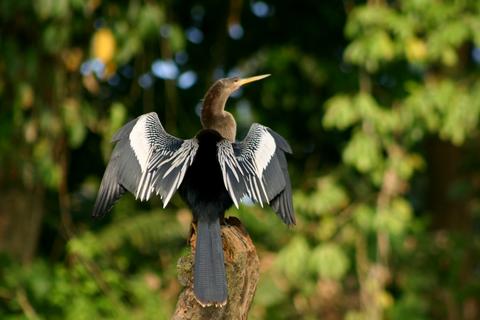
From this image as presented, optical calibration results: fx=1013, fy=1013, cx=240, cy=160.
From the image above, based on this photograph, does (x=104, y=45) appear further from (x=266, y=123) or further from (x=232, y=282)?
(x=232, y=282)

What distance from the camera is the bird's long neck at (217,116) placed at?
5.12 m

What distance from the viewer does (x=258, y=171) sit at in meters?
4.08

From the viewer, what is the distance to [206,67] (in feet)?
28.3

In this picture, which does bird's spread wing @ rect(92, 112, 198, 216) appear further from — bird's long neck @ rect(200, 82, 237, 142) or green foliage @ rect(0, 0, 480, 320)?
green foliage @ rect(0, 0, 480, 320)

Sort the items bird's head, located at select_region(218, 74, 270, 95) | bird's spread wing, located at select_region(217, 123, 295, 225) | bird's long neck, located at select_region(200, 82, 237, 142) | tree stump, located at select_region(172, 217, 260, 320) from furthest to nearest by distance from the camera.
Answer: bird's head, located at select_region(218, 74, 270, 95) < bird's long neck, located at select_region(200, 82, 237, 142) < bird's spread wing, located at select_region(217, 123, 295, 225) < tree stump, located at select_region(172, 217, 260, 320)

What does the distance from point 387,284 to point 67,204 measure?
9.18 ft

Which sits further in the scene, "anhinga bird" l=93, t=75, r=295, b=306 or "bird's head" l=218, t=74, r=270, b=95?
"bird's head" l=218, t=74, r=270, b=95

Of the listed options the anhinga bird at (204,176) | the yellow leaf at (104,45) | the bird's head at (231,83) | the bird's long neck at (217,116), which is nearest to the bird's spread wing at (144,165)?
the anhinga bird at (204,176)

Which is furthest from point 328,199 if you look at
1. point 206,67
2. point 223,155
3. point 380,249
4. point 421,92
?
point 223,155

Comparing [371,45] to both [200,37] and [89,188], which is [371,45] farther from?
[89,188]

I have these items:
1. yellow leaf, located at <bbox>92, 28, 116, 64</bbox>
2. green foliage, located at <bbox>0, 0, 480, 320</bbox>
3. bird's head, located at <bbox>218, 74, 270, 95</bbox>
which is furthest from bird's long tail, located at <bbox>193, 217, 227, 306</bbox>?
yellow leaf, located at <bbox>92, 28, 116, 64</bbox>

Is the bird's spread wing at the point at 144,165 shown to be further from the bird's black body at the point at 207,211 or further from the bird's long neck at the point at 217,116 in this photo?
the bird's long neck at the point at 217,116

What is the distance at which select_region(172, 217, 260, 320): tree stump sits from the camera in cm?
378

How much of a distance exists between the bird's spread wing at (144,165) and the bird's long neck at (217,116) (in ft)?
1.98
